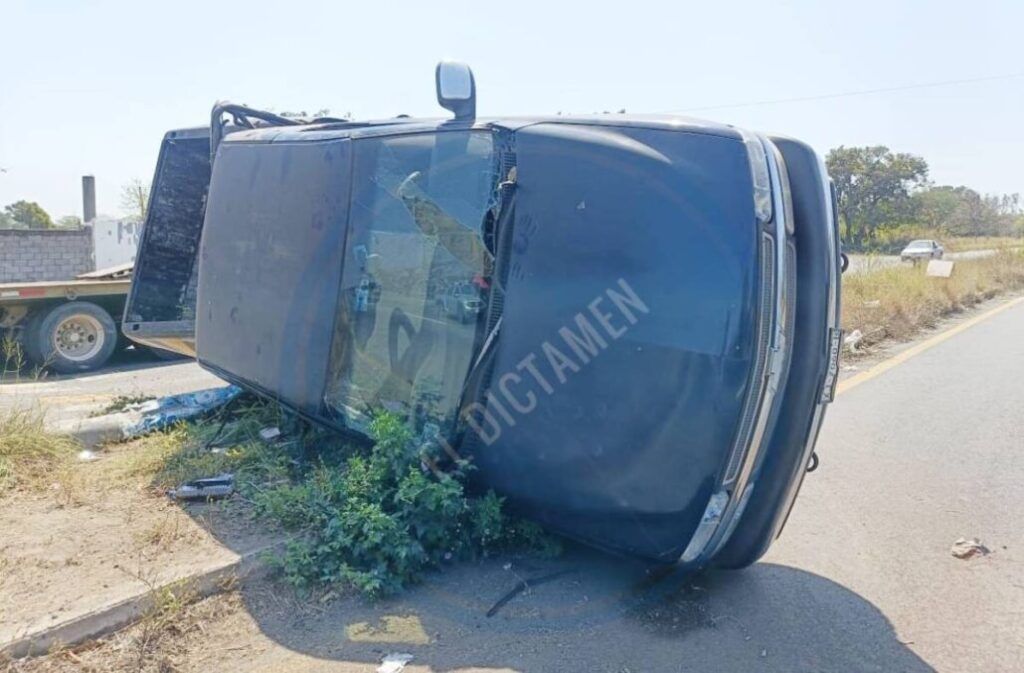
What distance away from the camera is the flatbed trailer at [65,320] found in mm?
9117

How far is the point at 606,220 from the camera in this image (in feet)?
9.94

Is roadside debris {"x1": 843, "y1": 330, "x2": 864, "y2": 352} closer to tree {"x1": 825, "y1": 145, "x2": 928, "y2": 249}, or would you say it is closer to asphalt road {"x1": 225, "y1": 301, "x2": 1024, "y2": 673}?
asphalt road {"x1": 225, "y1": 301, "x2": 1024, "y2": 673}

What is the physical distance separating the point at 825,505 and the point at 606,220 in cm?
245

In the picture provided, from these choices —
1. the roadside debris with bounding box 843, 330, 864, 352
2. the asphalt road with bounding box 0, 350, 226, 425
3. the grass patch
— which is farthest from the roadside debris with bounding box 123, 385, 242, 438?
the roadside debris with bounding box 843, 330, 864, 352

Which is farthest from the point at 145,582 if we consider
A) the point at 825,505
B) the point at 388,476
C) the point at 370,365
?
the point at 825,505

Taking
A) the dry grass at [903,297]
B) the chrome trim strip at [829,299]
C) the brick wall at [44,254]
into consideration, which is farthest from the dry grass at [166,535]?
the brick wall at [44,254]

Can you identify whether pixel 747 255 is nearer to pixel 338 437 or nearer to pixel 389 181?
pixel 389 181

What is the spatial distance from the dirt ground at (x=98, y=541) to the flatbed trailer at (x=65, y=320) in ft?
18.9

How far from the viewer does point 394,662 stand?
277 centimetres

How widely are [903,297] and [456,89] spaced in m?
12.0

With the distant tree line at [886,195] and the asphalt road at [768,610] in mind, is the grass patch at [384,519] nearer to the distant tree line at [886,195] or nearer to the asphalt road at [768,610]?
the asphalt road at [768,610]

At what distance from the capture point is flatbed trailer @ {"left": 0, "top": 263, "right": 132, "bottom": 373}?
9.12 meters

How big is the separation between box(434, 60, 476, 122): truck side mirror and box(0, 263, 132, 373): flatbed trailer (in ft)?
23.0

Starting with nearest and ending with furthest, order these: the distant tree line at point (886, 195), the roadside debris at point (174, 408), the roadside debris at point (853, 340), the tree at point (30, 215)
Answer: the roadside debris at point (174, 408) → the roadside debris at point (853, 340) → the tree at point (30, 215) → the distant tree line at point (886, 195)
